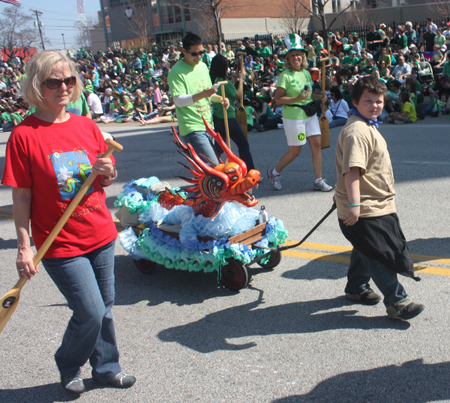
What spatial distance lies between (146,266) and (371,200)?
88.9 inches

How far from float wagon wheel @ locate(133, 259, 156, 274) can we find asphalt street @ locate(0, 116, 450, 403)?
0.12m

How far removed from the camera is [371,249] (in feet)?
10.5

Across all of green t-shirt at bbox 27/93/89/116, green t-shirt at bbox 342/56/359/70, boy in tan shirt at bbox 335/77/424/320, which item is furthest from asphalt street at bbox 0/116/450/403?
green t-shirt at bbox 342/56/359/70

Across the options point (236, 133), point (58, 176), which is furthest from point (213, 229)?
point (236, 133)

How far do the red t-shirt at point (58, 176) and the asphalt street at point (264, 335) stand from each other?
1.01 meters

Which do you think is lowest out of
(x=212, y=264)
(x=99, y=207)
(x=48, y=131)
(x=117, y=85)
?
(x=212, y=264)

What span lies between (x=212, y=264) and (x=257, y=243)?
0.46 metres

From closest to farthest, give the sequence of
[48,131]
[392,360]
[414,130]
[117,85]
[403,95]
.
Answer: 1. [48,131]
2. [392,360]
3. [414,130]
4. [403,95]
5. [117,85]

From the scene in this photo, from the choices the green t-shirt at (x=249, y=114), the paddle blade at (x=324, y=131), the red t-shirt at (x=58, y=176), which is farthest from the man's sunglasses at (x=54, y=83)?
the green t-shirt at (x=249, y=114)

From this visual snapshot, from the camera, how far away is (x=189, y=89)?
203 inches

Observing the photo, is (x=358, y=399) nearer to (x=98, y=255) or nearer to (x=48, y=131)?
(x=98, y=255)

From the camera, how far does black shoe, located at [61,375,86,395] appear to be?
2877mm

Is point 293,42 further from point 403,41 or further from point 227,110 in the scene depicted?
point 403,41

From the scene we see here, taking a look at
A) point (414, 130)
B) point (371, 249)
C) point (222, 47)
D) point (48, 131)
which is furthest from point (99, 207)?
point (222, 47)
